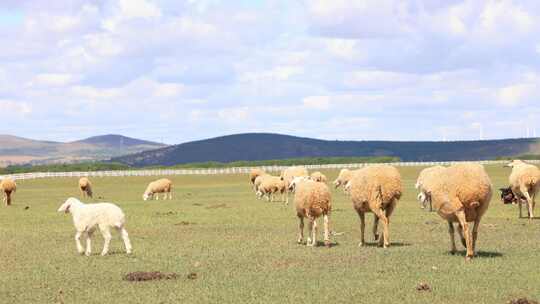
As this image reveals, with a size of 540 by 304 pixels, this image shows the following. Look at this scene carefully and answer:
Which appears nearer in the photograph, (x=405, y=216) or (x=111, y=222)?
(x=111, y=222)

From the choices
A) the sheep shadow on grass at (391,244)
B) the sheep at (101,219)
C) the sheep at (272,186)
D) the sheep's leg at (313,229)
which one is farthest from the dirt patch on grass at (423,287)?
the sheep at (272,186)

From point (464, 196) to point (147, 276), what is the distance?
7100 mm

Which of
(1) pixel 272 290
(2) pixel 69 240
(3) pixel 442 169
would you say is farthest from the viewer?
(2) pixel 69 240

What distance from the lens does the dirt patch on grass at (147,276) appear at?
59.5 feet

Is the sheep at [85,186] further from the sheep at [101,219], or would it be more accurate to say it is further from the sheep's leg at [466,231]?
the sheep's leg at [466,231]

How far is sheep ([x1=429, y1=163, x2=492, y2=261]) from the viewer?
65.7 ft

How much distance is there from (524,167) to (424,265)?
51.6 feet

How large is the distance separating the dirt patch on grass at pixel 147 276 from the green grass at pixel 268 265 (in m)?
0.22

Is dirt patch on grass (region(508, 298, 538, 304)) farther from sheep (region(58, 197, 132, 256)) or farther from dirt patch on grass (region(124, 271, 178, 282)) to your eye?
sheep (region(58, 197, 132, 256))

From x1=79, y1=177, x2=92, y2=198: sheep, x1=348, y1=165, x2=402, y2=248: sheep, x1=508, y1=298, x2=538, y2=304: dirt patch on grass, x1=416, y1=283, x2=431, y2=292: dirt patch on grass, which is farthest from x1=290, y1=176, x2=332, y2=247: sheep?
x1=79, y1=177, x2=92, y2=198: sheep

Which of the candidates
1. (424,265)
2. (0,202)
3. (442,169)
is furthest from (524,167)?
(0,202)

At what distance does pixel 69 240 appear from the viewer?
2686cm

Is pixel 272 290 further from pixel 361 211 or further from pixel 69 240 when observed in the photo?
pixel 69 240

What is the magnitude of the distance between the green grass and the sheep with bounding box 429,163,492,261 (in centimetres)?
87
